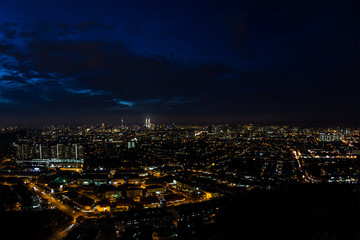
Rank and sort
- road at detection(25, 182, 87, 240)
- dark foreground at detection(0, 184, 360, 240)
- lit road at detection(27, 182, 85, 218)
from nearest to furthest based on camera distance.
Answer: dark foreground at detection(0, 184, 360, 240) < road at detection(25, 182, 87, 240) < lit road at detection(27, 182, 85, 218)

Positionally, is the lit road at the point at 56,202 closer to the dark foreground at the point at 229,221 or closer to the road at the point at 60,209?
the road at the point at 60,209

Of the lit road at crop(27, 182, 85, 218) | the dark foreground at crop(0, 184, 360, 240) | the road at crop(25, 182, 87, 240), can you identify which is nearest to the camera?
the dark foreground at crop(0, 184, 360, 240)

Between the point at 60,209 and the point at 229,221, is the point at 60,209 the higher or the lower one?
the lower one

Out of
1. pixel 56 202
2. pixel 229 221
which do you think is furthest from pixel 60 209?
pixel 229 221

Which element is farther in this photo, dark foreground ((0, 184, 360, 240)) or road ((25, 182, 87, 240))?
road ((25, 182, 87, 240))

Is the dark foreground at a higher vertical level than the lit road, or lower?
higher

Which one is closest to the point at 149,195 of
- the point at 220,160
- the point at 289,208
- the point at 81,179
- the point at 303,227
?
the point at 81,179

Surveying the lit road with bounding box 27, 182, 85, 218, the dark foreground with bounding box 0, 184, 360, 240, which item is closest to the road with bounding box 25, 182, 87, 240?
the lit road with bounding box 27, 182, 85, 218

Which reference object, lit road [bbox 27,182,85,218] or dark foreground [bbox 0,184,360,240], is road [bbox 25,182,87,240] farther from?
dark foreground [bbox 0,184,360,240]

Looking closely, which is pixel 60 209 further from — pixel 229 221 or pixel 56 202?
pixel 229 221

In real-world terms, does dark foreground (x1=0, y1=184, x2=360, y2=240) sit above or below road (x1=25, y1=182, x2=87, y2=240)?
above

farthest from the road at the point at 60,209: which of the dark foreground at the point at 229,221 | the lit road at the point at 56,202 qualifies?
the dark foreground at the point at 229,221

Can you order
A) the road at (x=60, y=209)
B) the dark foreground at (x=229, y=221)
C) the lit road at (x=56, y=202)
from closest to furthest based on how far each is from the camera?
1. the dark foreground at (x=229, y=221)
2. the road at (x=60, y=209)
3. the lit road at (x=56, y=202)

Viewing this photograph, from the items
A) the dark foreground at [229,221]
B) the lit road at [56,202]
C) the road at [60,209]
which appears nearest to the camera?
the dark foreground at [229,221]
